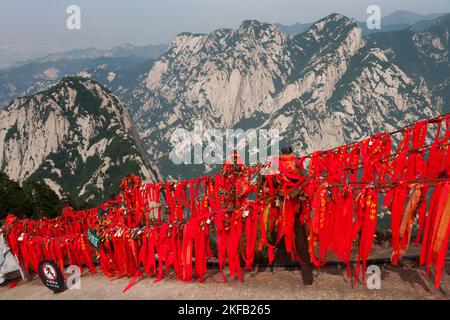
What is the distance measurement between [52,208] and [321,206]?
208ft

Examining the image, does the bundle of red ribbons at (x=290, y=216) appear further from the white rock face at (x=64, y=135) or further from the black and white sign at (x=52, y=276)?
the white rock face at (x=64, y=135)

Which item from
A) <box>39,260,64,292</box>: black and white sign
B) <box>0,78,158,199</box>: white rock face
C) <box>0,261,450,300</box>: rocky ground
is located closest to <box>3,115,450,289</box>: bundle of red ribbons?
<box>0,261,450,300</box>: rocky ground

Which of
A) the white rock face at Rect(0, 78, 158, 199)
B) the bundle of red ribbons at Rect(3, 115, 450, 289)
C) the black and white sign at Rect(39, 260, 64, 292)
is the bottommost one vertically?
the white rock face at Rect(0, 78, 158, 199)

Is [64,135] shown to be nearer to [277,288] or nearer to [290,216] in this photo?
[277,288]

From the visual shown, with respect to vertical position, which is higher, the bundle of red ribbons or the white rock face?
the bundle of red ribbons

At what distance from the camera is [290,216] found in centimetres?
968

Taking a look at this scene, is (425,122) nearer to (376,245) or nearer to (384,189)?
(384,189)

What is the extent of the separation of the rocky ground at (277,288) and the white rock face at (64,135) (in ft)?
434

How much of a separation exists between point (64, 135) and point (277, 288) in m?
174

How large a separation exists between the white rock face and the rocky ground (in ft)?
434

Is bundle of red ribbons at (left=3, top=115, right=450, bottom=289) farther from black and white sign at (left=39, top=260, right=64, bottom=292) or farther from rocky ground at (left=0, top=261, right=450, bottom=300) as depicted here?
black and white sign at (left=39, top=260, right=64, bottom=292)

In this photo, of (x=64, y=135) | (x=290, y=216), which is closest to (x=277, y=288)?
(x=290, y=216)

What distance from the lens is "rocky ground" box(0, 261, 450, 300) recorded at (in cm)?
928

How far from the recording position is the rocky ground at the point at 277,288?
928 centimetres
